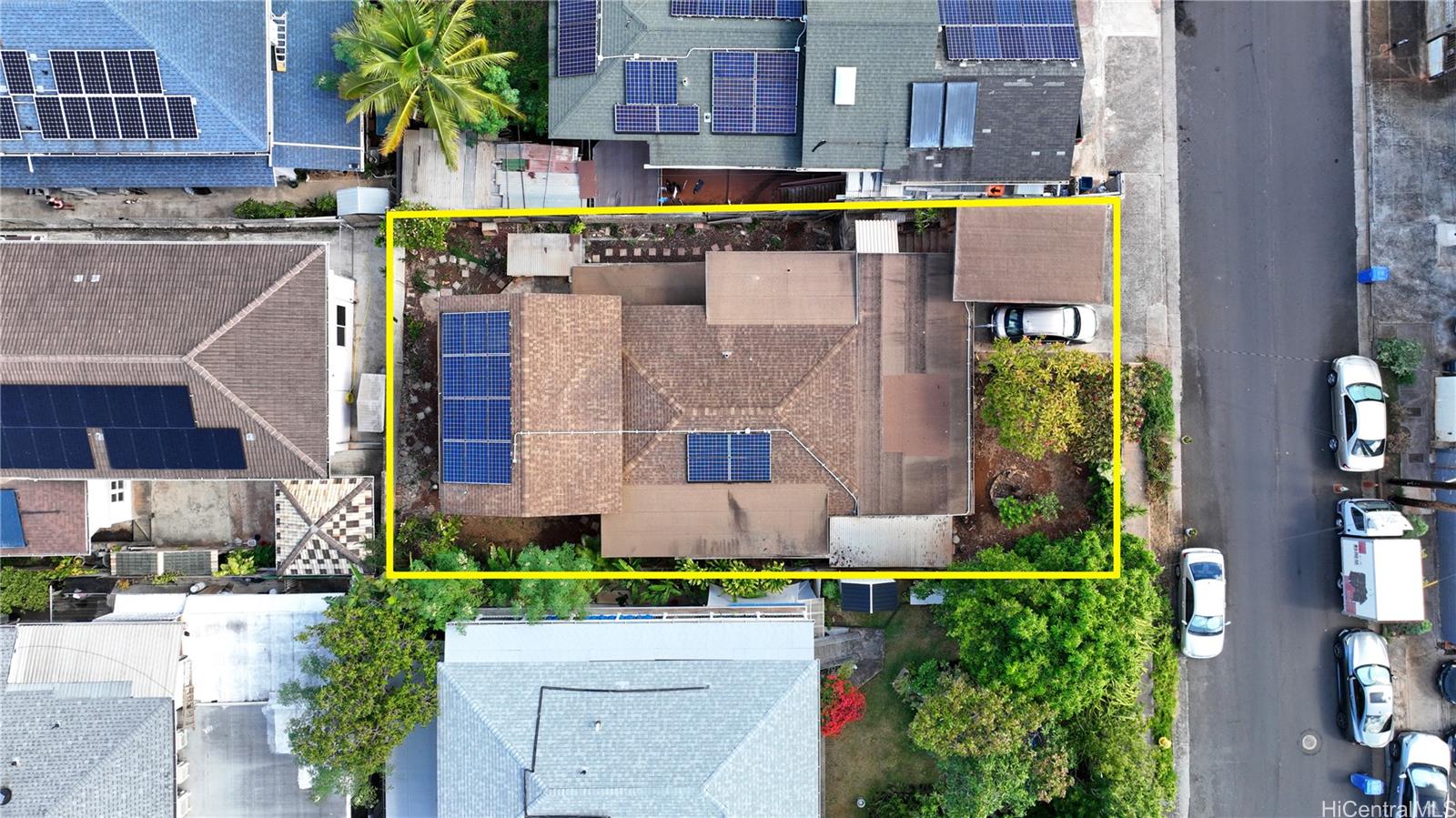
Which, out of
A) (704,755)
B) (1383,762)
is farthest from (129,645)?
(1383,762)

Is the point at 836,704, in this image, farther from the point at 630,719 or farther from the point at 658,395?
the point at 658,395

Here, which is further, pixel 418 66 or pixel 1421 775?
pixel 1421 775

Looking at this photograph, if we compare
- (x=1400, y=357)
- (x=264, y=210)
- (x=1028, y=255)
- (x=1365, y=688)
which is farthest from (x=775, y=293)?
(x=1365, y=688)

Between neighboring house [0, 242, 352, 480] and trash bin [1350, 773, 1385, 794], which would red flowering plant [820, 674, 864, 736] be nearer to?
trash bin [1350, 773, 1385, 794]

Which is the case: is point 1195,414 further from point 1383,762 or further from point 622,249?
point 622,249

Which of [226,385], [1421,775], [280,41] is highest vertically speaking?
[280,41]

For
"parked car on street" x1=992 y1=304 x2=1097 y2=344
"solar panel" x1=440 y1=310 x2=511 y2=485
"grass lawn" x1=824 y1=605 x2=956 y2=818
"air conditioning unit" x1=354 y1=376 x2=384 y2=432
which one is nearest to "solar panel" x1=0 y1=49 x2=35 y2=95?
"air conditioning unit" x1=354 y1=376 x2=384 y2=432

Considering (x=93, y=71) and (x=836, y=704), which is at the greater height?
(x=93, y=71)

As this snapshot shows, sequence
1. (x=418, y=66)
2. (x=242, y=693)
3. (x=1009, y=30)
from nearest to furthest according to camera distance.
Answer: (x=418, y=66)
(x=1009, y=30)
(x=242, y=693)
